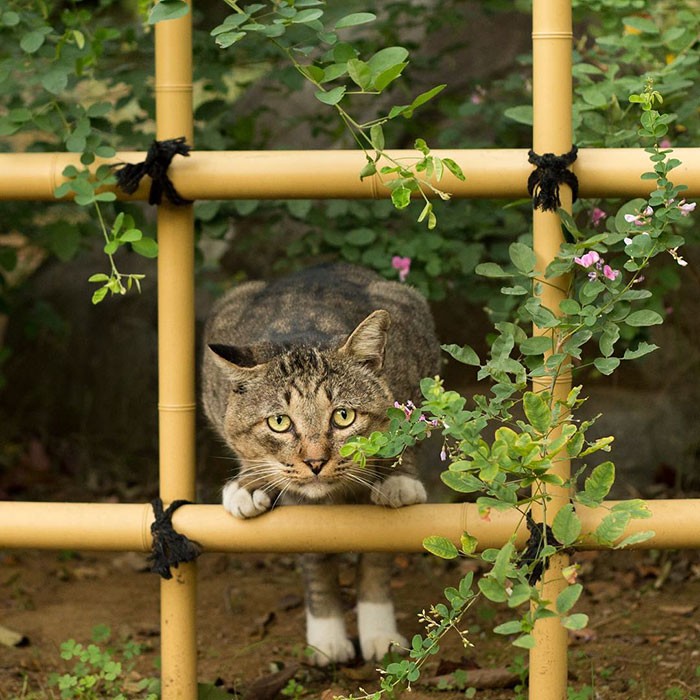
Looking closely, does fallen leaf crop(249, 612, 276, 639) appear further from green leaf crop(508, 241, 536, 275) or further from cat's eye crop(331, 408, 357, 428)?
green leaf crop(508, 241, 536, 275)

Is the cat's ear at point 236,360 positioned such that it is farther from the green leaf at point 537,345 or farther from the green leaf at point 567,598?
the green leaf at point 567,598

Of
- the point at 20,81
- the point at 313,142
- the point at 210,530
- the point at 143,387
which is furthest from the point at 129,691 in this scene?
the point at 313,142

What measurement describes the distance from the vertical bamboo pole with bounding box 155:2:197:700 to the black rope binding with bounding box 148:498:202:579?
0.04 m

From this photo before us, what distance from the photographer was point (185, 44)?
7.48 feet

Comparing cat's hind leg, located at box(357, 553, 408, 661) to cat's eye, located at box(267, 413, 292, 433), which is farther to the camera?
cat's hind leg, located at box(357, 553, 408, 661)

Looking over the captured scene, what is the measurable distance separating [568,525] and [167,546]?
84 cm

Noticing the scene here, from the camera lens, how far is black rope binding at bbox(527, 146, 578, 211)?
2.10m

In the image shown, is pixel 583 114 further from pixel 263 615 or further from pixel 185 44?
pixel 263 615

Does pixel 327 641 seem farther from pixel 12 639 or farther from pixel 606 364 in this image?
pixel 606 364

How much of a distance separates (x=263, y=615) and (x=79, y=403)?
1583 mm

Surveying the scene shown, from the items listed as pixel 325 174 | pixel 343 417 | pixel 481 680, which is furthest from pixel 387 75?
pixel 481 680

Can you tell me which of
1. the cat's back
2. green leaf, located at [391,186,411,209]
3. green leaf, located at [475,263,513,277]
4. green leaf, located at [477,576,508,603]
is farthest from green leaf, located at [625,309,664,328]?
the cat's back

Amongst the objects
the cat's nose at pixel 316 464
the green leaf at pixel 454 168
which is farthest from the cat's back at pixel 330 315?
the green leaf at pixel 454 168

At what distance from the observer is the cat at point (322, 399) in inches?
91.4
